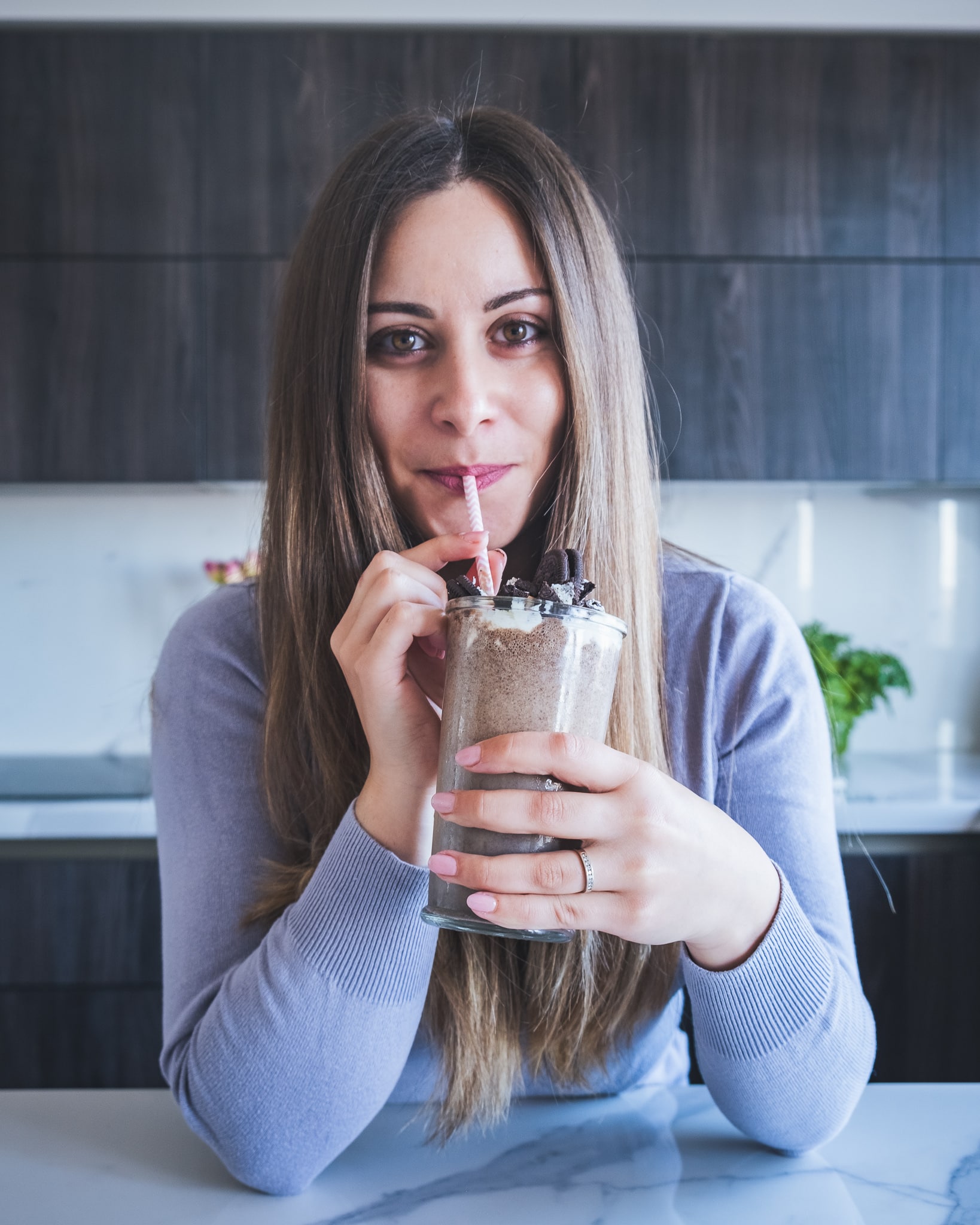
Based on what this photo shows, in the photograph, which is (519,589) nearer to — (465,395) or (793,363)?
(465,395)

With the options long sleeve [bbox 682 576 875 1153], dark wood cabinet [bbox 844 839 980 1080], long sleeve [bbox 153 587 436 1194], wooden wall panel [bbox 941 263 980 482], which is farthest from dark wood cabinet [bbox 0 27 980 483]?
long sleeve [bbox 153 587 436 1194]

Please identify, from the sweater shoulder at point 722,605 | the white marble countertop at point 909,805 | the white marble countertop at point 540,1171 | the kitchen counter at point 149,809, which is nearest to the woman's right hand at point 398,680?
the white marble countertop at point 540,1171

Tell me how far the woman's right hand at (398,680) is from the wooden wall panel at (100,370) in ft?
6.21

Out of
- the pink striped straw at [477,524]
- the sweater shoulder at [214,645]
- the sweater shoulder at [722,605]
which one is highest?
the pink striped straw at [477,524]

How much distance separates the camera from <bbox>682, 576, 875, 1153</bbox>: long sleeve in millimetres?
812

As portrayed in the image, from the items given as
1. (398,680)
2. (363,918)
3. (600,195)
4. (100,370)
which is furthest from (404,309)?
(100,370)

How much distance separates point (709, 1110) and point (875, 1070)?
158 cm

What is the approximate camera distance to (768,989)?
832 mm

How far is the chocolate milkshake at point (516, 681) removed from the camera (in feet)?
2.22

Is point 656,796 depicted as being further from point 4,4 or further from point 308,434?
point 4,4

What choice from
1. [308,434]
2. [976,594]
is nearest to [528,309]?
[308,434]

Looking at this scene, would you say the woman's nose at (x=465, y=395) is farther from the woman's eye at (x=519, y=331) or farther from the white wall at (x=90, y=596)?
the white wall at (x=90, y=596)

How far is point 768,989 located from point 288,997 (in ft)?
1.23

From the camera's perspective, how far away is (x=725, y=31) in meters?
2.59
